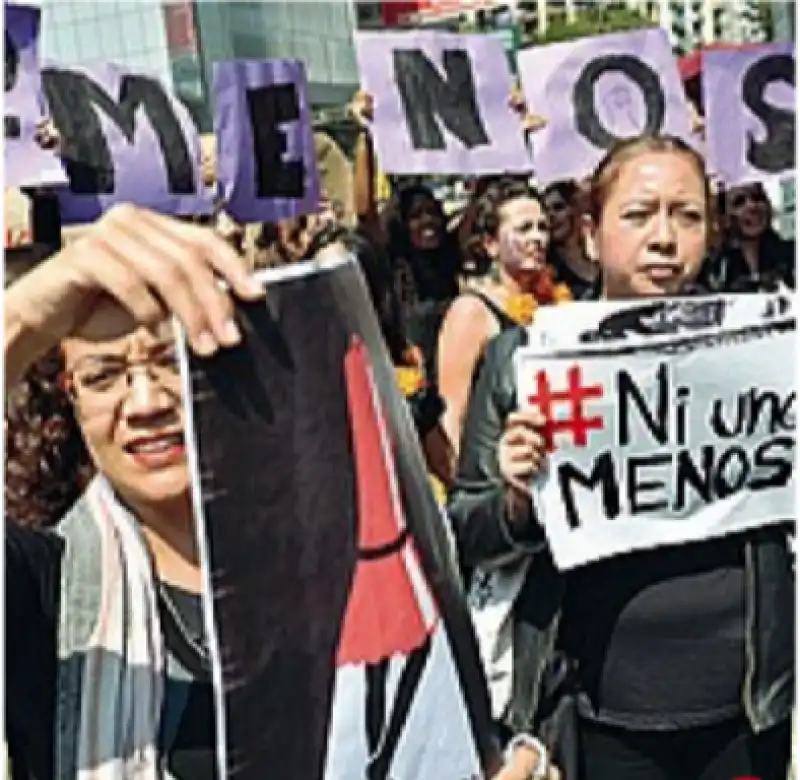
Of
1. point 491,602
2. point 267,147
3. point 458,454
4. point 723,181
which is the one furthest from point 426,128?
point 491,602

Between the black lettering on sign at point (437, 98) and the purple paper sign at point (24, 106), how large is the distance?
705mm

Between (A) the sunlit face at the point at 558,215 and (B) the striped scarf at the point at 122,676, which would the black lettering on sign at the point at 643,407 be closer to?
(B) the striped scarf at the point at 122,676

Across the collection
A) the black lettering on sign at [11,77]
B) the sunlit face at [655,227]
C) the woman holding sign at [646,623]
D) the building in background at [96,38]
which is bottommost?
the woman holding sign at [646,623]

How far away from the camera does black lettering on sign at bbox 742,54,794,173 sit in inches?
117

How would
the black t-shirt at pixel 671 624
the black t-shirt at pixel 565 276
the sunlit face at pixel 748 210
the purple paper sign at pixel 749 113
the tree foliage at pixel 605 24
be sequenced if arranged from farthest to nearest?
1. the sunlit face at pixel 748 210
2. the tree foliage at pixel 605 24
3. the black t-shirt at pixel 565 276
4. the purple paper sign at pixel 749 113
5. the black t-shirt at pixel 671 624

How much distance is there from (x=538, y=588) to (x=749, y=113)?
111 centimetres

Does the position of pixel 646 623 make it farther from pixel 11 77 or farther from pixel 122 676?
pixel 11 77

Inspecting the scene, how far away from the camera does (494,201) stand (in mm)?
3496

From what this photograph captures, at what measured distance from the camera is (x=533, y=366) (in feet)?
7.07

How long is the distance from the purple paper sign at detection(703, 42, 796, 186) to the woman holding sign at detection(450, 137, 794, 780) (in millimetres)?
649

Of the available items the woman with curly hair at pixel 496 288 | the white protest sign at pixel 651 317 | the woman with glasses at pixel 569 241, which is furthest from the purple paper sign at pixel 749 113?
the white protest sign at pixel 651 317

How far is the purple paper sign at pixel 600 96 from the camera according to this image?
2865 millimetres

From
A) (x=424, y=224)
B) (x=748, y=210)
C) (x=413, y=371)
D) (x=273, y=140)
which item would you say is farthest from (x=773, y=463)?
(x=424, y=224)

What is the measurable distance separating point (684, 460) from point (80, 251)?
101 cm
